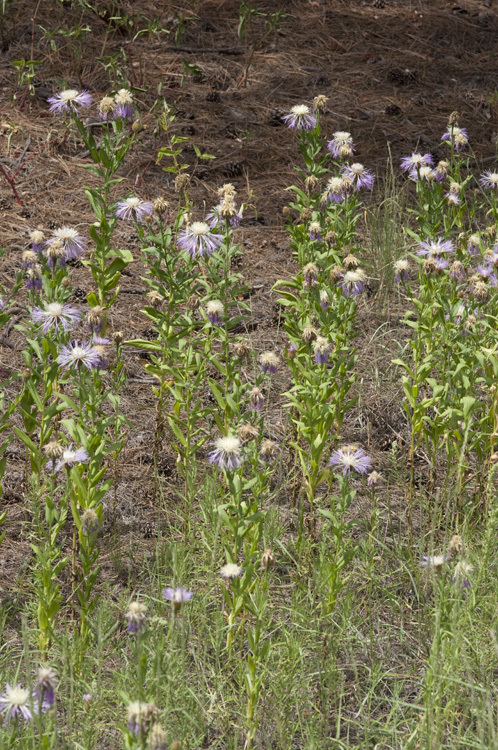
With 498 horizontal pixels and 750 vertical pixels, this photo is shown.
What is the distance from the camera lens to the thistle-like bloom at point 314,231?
306 centimetres

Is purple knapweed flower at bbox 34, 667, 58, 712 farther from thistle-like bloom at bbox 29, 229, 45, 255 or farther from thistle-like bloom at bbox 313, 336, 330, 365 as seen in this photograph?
thistle-like bloom at bbox 29, 229, 45, 255

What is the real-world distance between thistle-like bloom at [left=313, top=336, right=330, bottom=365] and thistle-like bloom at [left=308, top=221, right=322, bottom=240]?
56cm

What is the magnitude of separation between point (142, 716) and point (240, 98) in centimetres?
454

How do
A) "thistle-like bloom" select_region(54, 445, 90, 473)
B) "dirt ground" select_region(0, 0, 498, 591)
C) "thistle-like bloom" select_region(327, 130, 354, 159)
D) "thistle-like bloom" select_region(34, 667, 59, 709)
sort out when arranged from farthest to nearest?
"dirt ground" select_region(0, 0, 498, 591) → "thistle-like bloom" select_region(327, 130, 354, 159) → "thistle-like bloom" select_region(54, 445, 90, 473) → "thistle-like bloom" select_region(34, 667, 59, 709)

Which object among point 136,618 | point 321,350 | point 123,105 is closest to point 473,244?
point 321,350

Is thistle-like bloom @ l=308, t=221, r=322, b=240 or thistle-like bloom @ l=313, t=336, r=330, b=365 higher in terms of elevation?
thistle-like bloom @ l=308, t=221, r=322, b=240

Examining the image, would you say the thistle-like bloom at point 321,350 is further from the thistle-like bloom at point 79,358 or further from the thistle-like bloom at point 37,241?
the thistle-like bloom at point 37,241

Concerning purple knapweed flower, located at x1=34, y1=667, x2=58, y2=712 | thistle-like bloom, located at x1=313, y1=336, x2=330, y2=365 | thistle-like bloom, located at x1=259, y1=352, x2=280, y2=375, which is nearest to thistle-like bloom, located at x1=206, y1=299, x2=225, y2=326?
thistle-like bloom, located at x1=259, y1=352, x2=280, y2=375

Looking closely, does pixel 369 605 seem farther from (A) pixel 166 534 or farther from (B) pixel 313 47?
(B) pixel 313 47

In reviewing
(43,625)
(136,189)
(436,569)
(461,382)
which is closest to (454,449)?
(461,382)

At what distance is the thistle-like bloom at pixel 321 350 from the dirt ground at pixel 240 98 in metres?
0.86

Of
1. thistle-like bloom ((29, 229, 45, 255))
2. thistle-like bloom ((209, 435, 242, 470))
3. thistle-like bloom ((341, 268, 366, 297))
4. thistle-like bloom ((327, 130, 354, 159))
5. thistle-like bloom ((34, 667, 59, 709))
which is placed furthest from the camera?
thistle-like bloom ((327, 130, 354, 159))

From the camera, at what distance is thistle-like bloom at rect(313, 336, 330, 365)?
8.59 ft

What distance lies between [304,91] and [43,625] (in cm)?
407
